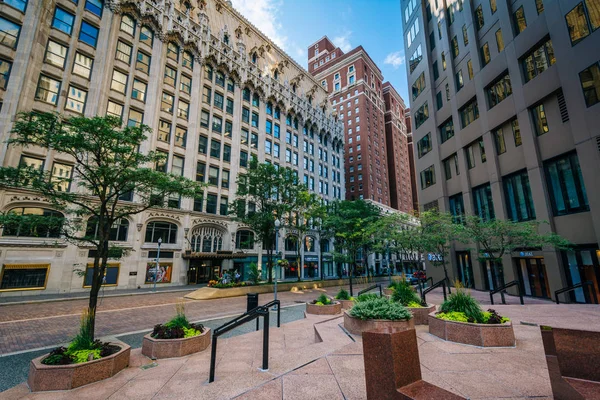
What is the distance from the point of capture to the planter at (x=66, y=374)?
5.31 m

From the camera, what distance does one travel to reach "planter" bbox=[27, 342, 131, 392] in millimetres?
5309

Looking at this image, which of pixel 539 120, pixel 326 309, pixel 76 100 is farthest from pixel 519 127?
pixel 76 100

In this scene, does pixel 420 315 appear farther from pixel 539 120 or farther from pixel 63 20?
pixel 63 20

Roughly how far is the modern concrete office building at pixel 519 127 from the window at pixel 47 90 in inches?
1489

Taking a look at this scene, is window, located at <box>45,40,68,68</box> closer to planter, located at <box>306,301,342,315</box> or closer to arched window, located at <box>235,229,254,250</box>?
arched window, located at <box>235,229,254,250</box>

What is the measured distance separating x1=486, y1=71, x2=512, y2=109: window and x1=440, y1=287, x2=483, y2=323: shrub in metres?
20.1

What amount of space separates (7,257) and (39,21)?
2129 cm

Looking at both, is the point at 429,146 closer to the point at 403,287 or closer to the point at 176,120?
the point at 403,287

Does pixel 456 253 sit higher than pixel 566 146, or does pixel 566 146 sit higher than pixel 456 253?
pixel 566 146

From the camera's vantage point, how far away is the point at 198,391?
4.93m

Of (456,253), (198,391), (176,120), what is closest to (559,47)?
(456,253)

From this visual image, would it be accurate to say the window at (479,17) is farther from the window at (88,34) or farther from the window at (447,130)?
the window at (88,34)

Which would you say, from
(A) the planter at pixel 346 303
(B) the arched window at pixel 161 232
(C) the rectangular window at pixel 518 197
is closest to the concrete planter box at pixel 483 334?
(A) the planter at pixel 346 303

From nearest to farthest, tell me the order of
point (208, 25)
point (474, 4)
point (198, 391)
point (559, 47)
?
point (198, 391)
point (559, 47)
point (474, 4)
point (208, 25)
